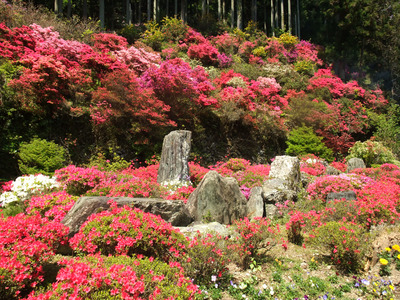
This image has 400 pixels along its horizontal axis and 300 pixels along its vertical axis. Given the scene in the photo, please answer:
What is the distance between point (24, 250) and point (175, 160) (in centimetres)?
575

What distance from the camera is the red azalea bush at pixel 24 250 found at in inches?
89.3

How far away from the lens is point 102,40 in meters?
13.0

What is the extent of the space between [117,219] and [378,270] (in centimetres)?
357

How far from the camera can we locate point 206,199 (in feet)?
19.7

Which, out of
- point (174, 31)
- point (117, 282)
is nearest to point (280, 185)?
point (117, 282)

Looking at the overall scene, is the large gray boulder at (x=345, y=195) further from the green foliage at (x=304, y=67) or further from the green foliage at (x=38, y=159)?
the green foliage at (x=304, y=67)

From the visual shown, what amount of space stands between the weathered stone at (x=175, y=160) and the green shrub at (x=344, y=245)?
179 inches

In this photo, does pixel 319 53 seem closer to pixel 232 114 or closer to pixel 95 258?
pixel 232 114

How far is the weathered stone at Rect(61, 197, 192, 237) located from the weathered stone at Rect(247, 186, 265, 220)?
186 centimetres

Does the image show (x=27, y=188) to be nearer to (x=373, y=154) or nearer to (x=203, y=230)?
(x=203, y=230)

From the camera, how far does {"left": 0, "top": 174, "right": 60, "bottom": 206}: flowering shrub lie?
5.56 m

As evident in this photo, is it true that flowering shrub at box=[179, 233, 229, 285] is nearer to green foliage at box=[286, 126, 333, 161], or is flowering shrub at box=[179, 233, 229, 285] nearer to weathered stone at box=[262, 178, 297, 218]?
weathered stone at box=[262, 178, 297, 218]

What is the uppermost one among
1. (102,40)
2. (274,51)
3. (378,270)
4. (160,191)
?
(274,51)

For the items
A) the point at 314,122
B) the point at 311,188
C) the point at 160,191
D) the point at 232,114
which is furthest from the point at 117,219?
the point at 314,122
